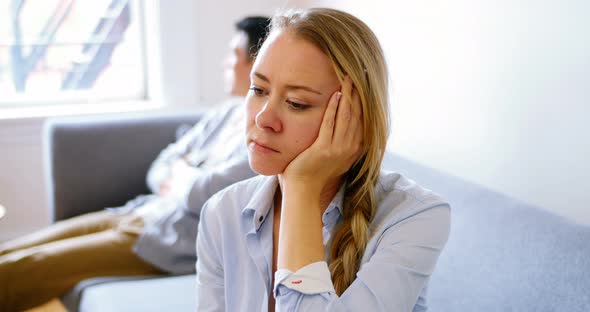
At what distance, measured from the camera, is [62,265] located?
2.04 m

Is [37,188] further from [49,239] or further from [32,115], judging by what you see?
[49,239]

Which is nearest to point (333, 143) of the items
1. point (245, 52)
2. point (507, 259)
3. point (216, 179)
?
point (507, 259)

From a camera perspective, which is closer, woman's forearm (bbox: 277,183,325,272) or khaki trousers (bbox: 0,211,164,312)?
woman's forearm (bbox: 277,183,325,272)

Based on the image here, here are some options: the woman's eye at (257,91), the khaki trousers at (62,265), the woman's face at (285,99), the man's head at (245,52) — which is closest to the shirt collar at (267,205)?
the woman's face at (285,99)

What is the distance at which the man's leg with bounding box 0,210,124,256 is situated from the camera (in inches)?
87.4

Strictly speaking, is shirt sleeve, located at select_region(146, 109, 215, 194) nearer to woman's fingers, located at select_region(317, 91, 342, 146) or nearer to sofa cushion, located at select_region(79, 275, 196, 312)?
sofa cushion, located at select_region(79, 275, 196, 312)

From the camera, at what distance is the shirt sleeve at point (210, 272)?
52.7 inches

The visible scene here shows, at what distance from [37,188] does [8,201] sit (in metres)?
0.14

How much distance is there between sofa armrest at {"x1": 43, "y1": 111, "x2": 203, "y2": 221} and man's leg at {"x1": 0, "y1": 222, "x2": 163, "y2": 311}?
1.32 ft

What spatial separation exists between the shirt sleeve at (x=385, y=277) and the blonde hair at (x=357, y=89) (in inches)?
2.5

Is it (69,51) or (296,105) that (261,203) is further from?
(69,51)

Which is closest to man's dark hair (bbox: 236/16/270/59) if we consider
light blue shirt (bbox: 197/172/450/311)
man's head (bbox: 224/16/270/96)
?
man's head (bbox: 224/16/270/96)

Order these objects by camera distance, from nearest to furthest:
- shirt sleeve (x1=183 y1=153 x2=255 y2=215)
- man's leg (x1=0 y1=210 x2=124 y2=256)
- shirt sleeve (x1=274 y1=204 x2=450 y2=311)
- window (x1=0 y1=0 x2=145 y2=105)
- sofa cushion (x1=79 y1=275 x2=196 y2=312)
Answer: shirt sleeve (x1=274 y1=204 x2=450 y2=311) < sofa cushion (x1=79 y1=275 x2=196 y2=312) < shirt sleeve (x1=183 y1=153 x2=255 y2=215) < man's leg (x1=0 y1=210 x2=124 y2=256) < window (x1=0 y1=0 x2=145 y2=105)

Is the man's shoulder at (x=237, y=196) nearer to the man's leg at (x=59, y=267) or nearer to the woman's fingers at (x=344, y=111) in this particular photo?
the woman's fingers at (x=344, y=111)
